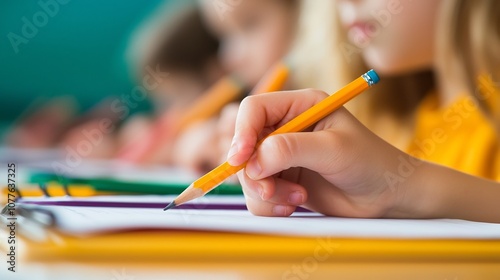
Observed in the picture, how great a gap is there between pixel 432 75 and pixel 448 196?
0.57 m

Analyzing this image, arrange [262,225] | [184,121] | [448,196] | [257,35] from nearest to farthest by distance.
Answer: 1. [262,225]
2. [448,196]
3. [184,121]
4. [257,35]

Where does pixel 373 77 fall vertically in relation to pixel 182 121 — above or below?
below

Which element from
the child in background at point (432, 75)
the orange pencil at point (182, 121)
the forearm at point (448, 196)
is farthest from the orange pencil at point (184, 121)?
the forearm at point (448, 196)

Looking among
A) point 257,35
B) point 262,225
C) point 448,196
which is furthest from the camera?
point 257,35

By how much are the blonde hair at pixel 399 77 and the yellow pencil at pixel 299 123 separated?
0.45 meters

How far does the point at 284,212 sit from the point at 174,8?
2.02 m

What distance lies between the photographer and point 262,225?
1.24 feet

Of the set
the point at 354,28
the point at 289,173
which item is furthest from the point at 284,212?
the point at 354,28

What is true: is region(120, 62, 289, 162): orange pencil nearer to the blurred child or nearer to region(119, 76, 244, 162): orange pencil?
region(119, 76, 244, 162): orange pencil

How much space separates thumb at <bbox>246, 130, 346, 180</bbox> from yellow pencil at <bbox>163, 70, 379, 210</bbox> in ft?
0.04

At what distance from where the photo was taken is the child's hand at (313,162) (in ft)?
1.40

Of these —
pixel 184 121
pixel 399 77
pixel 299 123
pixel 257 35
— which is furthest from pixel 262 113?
pixel 257 35

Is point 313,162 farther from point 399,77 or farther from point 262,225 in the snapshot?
point 399,77

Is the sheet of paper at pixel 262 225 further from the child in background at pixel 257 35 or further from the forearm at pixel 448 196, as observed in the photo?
the child in background at pixel 257 35
